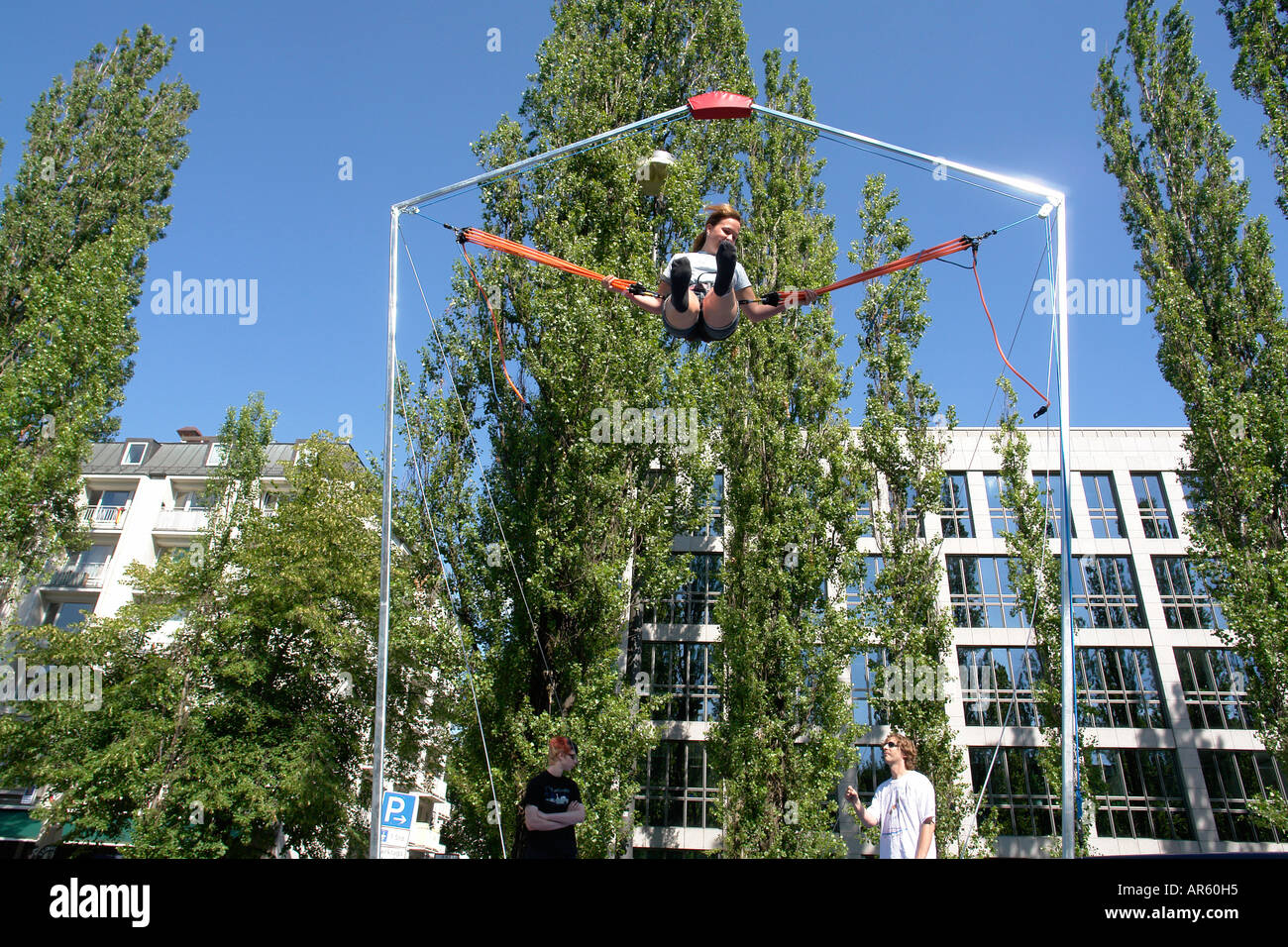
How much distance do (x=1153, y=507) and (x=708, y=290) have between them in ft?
70.7

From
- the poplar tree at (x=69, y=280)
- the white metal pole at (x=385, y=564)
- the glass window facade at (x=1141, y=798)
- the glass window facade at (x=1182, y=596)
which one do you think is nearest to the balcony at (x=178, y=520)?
the poplar tree at (x=69, y=280)

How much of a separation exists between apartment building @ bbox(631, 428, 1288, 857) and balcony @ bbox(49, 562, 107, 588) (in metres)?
20.0

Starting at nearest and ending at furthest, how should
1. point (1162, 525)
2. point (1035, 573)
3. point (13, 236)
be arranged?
point (13, 236)
point (1035, 573)
point (1162, 525)

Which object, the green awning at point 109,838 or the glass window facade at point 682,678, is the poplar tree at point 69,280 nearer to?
the green awning at point 109,838

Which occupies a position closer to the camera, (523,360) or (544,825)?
(544,825)

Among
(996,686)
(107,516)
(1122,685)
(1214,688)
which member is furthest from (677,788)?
(107,516)

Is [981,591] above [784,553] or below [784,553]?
above

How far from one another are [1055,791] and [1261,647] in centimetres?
490

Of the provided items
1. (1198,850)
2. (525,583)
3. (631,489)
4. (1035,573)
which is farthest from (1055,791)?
(525,583)

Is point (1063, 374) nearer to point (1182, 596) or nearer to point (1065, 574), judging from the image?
point (1065, 574)

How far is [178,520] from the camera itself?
27.7 m

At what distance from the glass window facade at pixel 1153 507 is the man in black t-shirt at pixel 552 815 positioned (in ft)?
75.0

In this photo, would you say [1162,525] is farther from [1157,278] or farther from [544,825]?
[544,825]

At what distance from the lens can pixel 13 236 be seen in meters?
15.4
